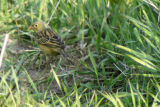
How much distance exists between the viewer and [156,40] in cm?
387

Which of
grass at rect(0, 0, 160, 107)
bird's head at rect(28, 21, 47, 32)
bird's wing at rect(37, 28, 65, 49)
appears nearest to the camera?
grass at rect(0, 0, 160, 107)

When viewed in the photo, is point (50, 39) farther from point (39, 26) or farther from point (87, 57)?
point (87, 57)

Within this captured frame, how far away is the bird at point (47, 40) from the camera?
5.04 meters

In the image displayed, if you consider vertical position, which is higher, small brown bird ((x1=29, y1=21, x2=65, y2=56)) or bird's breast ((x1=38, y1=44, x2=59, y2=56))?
small brown bird ((x1=29, y1=21, x2=65, y2=56))

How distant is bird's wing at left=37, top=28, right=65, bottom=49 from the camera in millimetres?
5035

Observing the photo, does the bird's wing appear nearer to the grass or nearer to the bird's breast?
the bird's breast

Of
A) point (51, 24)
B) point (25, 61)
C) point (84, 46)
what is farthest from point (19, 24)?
point (84, 46)

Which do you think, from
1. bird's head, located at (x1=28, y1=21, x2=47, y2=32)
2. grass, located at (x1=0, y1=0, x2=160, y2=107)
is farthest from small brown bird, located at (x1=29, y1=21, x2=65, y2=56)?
grass, located at (x1=0, y1=0, x2=160, y2=107)

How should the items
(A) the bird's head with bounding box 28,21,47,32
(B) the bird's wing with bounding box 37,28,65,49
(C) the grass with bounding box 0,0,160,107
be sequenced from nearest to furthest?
1. (C) the grass with bounding box 0,0,160,107
2. (B) the bird's wing with bounding box 37,28,65,49
3. (A) the bird's head with bounding box 28,21,47,32

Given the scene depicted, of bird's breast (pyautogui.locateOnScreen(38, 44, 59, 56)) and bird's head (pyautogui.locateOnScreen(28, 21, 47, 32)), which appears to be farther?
bird's head (pyautogui.locateOnScreen(28, 21, 47, 32))

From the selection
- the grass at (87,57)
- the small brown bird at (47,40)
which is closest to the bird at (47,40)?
the small brown bird at (47,40)

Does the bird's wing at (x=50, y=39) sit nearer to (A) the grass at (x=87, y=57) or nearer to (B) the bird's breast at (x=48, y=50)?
(B) the bird's breast at (x=48, y=50)

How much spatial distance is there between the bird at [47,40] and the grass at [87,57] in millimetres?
193

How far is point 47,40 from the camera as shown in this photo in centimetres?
516
